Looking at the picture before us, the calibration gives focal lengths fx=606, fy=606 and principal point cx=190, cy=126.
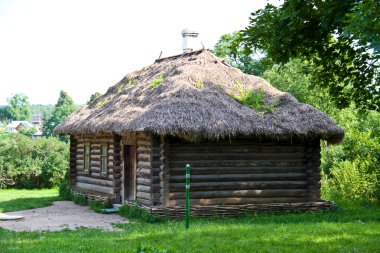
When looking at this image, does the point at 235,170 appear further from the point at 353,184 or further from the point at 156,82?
the point at 353,184

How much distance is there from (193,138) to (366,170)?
24.6ft

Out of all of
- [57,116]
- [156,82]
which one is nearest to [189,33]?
[156,82]

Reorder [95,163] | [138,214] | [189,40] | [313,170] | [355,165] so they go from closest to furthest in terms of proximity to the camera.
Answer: [138,214] < [313,170] < [95,163] < [355,165] < [189,40]

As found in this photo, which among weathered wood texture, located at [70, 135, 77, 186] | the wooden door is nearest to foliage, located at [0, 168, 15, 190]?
weathered wood texture, located at [70, 135, 77, 186]

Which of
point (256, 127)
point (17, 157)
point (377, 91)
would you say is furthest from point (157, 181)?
point (17, 157)

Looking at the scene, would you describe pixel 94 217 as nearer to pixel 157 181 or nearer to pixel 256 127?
pixel 157 181

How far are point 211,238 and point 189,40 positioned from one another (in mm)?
10914

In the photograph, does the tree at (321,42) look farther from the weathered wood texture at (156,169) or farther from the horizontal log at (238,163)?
the weathered wood texture at (156,169)

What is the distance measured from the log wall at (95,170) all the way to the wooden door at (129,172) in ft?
1.15

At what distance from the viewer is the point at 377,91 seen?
15227 millimetres

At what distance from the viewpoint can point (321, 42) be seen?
14.6 meters

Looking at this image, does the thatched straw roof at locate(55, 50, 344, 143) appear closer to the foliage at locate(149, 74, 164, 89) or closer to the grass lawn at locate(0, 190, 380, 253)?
the foliage at locate(149, 74, 164, 89)

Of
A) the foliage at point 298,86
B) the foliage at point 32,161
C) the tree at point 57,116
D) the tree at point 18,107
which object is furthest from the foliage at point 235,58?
the tree at point 18,107

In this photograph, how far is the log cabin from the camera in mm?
15257
